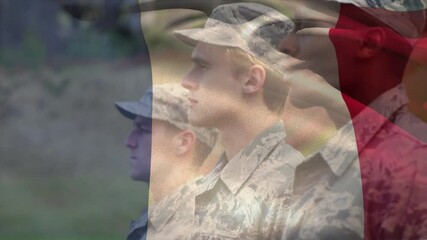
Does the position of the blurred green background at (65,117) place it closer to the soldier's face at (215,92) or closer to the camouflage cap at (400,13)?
the soldier's face at (215,92)

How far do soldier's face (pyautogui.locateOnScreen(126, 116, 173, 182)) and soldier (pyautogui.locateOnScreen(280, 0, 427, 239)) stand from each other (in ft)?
1.15

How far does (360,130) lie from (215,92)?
0.40m

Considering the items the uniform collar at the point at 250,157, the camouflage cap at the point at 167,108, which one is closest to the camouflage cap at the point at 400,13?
the uniform collar at the point at 250,157

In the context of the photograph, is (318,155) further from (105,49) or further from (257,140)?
(105,49)

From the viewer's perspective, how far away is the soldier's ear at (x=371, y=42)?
226 centimetres

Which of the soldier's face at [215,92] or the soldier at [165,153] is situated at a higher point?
the soldier's face at [215,92]

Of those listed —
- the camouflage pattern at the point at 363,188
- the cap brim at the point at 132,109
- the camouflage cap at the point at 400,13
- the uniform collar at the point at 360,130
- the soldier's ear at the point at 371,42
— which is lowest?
the camouflage pattern at the point at 363,188

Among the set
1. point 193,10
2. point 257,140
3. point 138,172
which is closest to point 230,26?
point 193,10

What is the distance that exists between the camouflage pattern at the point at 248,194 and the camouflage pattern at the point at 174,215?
20 millimetres

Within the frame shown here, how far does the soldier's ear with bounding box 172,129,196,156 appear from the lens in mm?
2178

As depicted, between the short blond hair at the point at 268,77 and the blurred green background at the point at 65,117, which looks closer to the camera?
the blurred green background at the point at 65,117

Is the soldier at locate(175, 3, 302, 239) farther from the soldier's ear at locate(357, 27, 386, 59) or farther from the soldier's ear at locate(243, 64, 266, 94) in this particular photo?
the soldier's ear at locate(357, 27, 386, 59)

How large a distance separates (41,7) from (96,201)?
494mm
